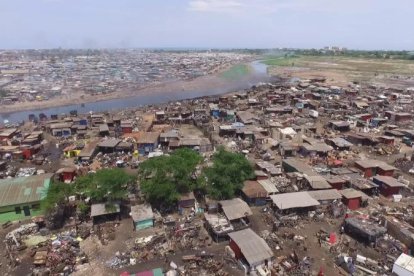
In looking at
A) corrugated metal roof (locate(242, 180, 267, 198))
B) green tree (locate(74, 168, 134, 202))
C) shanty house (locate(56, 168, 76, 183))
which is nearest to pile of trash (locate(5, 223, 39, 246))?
green tree (locate(74, 168, 134, 202))

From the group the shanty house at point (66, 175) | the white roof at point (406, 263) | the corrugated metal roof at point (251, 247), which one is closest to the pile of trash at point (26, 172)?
the shanty house at point (66, 175)

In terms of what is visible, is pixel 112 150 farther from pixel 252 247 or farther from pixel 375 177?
pixel 375 177

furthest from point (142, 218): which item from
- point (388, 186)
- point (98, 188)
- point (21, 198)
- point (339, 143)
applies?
point (339, 143)

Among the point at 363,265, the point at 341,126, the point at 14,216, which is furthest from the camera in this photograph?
the point at 341,126

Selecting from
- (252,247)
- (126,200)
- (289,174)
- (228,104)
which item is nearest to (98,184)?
(126,200)

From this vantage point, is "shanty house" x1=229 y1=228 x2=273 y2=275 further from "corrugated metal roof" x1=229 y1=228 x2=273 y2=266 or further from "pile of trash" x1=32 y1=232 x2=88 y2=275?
"pile of trash" x1=32 y1=232 x2=88 y2=275

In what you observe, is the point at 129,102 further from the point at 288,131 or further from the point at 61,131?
the point at 288,131
